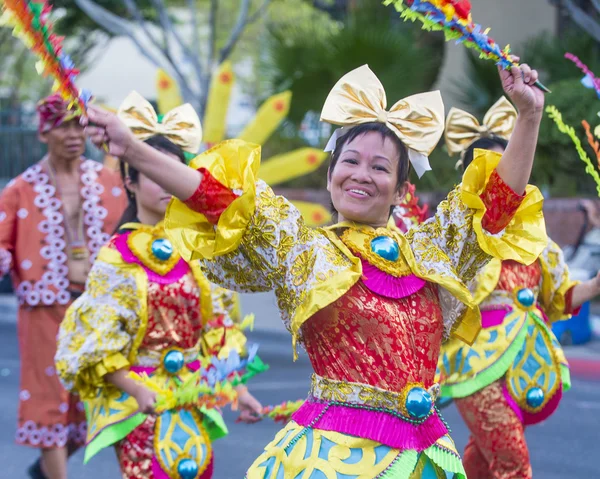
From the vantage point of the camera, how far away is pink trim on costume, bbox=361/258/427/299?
2924 millimetres

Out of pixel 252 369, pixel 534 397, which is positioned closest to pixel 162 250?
pixel 252 369

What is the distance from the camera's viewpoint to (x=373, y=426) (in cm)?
287

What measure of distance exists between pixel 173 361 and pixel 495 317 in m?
1.43

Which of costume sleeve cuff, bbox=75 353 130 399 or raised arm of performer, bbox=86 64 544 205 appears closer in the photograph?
raised arm of performer, bbox=86 64 544 205

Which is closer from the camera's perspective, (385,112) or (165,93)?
(385,112)

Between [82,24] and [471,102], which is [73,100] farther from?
[82,24]

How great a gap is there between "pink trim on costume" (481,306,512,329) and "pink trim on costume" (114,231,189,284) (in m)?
1.33

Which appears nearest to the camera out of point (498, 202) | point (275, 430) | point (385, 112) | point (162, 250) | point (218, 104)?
point (498, 202)

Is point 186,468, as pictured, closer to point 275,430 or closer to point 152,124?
point 152,124

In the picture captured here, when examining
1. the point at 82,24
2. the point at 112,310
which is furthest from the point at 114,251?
the point at 82,24

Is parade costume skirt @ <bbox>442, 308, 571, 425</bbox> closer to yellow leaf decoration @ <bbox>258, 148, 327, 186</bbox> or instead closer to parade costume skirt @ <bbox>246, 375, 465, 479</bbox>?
parade costume skirt @ <bbox>246, 375, 465, 479</bbox>

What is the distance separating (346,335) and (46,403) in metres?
3.15

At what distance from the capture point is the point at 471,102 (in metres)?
13.9

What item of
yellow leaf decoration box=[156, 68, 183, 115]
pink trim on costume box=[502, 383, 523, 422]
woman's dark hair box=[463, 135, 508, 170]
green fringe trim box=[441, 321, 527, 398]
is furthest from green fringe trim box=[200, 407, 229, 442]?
yellow leaf decoration box=[156, 68, 183, 115]
